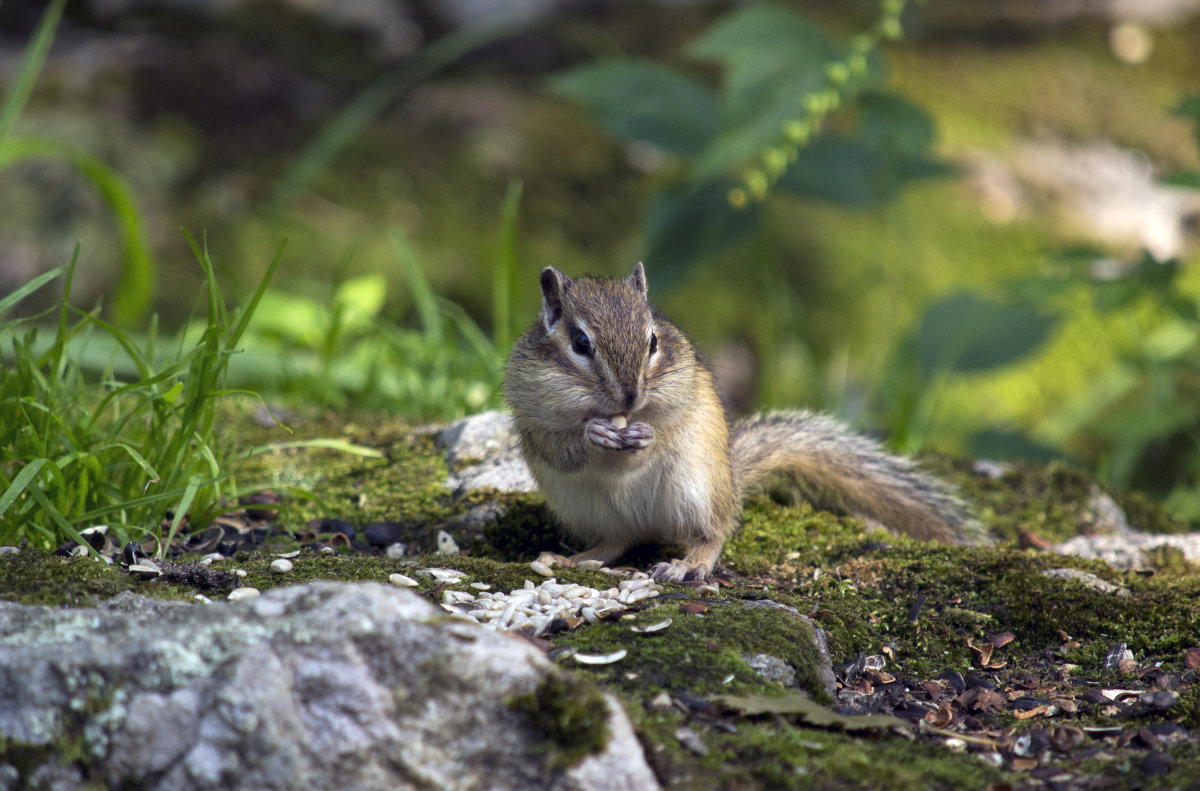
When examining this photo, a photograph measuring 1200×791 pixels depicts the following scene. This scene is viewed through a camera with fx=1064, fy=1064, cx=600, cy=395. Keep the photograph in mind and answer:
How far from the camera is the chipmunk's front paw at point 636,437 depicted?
10.0ft

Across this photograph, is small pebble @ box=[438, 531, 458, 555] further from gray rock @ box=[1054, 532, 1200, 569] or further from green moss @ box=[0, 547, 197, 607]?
gray rock @ box=[1054, 532, 1200, 569]

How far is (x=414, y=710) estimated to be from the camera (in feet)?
5.78

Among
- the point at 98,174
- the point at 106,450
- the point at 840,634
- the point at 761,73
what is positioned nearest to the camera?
the point at 840,634

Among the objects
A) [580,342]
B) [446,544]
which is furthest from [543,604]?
[580,342]

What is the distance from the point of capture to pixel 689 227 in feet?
17.4

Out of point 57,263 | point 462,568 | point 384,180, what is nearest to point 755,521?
point 462,568

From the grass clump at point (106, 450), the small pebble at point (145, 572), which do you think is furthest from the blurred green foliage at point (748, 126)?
the small pebble at point (145, 572)

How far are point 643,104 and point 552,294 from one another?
220cm

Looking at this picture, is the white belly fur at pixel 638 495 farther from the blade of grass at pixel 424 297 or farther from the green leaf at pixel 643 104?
the green leaf at pixel 643 104

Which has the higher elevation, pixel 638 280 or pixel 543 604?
pixel 638 280

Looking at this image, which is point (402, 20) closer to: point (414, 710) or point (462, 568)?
point (462, 568)

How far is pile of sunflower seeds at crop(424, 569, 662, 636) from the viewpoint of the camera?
2.40 metres

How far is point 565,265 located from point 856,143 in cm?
179

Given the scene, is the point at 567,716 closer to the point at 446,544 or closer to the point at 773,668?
the point at 773,668
